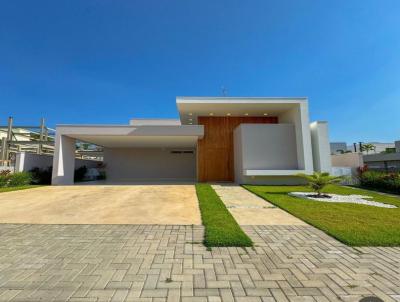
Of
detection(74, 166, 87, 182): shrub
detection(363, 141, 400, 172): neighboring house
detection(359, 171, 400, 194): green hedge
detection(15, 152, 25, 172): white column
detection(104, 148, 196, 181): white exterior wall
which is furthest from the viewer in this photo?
detection(363, 141, 400, 172): neighboring house

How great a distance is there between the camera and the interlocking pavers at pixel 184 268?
221cm

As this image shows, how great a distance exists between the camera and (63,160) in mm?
13594

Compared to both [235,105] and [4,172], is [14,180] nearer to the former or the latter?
[4,172]

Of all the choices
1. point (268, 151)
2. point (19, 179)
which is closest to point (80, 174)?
point (19, 179)

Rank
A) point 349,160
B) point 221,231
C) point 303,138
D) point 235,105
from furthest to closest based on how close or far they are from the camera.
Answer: point 349,160
point 235,105
point 303,138
point 221,231

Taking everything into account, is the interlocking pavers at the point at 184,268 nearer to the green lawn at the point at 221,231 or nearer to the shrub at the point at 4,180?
the green lawn at the point at 221,231

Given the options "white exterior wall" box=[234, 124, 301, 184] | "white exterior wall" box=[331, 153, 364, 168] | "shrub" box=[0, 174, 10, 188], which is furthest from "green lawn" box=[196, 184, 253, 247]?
"white exterior wall" box=[331, 153, 364, 168]

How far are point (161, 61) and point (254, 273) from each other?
13.0 meters

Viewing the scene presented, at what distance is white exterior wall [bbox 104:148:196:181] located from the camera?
66.7ft

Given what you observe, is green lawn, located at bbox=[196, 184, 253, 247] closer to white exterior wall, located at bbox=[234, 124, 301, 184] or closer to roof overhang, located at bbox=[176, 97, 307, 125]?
white exterior wall, located at bbox=[234, 124, 301, 184]

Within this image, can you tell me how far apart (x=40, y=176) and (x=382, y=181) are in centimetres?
2063

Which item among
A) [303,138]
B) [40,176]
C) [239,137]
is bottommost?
[40,176]

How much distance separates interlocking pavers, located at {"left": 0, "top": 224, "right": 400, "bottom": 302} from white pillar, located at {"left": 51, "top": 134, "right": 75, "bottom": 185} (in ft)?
34.1

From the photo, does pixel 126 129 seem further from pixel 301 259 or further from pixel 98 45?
pixel 301 259
